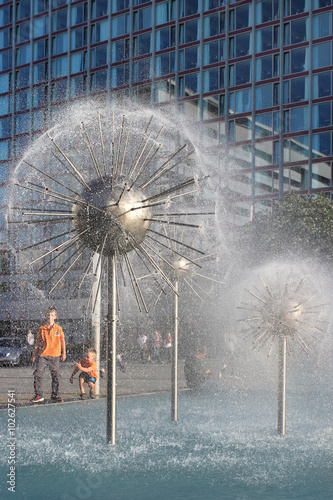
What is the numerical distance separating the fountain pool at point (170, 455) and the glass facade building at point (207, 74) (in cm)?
4567

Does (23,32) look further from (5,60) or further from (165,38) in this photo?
(165,38)

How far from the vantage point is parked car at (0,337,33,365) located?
31.8 m

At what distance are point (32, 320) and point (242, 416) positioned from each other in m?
48.4

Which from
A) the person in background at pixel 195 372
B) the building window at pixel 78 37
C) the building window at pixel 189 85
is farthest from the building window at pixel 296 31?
the person in background at pixel 195 372

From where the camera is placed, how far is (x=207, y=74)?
62500 millimetres

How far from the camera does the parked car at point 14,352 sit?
31.8 m

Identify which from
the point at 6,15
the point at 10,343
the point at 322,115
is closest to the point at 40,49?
the point at 6,15

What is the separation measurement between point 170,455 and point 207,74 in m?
57.7

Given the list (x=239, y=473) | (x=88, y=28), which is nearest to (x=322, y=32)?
(x=88, y=28)

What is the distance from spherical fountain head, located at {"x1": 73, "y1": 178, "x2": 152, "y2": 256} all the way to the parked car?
85.3 feet

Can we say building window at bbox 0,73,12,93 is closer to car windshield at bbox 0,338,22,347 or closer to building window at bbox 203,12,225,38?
building window at bbox 203,12,225,38

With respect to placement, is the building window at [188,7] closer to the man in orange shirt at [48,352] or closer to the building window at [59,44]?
the building window at [59,44]

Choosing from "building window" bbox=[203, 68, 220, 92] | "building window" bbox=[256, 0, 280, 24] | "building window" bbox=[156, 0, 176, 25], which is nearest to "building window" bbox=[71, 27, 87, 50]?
"building window" bbox=[156, 0, 176, 25]

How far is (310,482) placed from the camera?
22.1 feet
